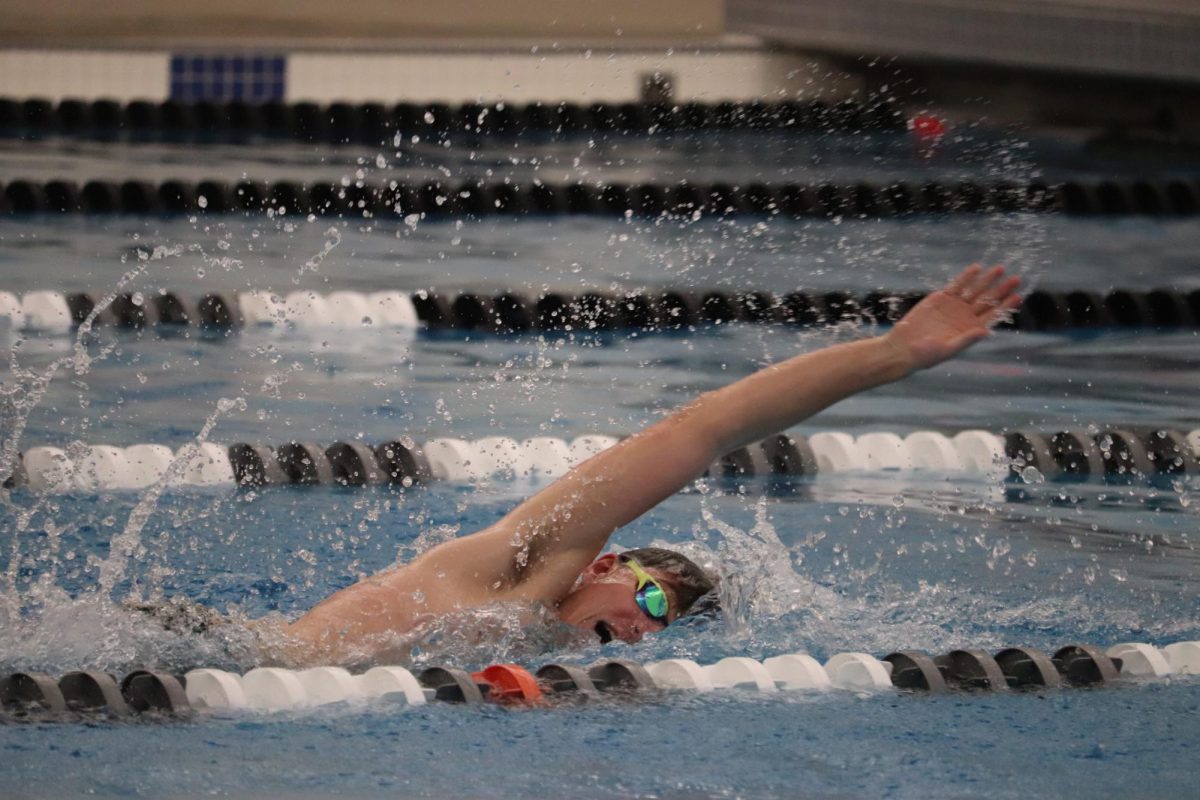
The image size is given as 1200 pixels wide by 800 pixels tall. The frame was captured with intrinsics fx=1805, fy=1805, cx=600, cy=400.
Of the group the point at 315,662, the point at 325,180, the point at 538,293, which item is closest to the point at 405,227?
the point at 325,180

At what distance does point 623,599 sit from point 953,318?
2.39 feet

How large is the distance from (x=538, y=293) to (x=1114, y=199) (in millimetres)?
3134

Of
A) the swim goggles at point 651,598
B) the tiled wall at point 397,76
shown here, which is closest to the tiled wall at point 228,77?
the tiled wall at point 397,76

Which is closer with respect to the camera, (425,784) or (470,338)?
(425,784)

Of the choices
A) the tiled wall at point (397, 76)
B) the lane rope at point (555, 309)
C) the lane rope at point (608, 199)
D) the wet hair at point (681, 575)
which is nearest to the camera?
the wet hair at point (681, 575)

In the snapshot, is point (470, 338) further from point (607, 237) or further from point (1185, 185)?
point (1185, 185)

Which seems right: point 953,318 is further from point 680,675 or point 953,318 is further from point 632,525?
point 632,525

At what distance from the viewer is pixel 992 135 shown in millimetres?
10578

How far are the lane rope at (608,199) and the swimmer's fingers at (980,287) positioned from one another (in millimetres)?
4988

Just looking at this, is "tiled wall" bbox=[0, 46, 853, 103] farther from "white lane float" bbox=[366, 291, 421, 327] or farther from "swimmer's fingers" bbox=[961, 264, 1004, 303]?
"swimmer's fingers" bbox=[961, 264, 1004, 303]

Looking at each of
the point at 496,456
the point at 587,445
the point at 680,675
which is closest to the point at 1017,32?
the point at 587,445

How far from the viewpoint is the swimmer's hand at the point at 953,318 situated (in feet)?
9.51

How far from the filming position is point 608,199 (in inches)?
313

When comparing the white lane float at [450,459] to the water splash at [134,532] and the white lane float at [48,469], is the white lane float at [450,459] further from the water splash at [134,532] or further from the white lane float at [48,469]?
the white lane float at [48,469]
